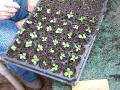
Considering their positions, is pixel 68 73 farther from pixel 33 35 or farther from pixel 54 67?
A: pixel 33 35

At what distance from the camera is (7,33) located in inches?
53.4

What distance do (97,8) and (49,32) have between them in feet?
0.86

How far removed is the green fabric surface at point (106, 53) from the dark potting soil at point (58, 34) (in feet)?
0.20

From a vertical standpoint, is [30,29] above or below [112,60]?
above

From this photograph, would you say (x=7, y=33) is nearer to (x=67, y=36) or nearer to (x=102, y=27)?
(x=67, y=36)

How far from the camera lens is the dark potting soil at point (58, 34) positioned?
1.16 meters

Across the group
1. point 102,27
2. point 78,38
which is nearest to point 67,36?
point 78,38

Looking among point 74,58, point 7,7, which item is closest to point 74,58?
point 74,58

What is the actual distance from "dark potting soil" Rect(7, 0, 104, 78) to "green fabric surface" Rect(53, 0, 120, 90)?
6 cm

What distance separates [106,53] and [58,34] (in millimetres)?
235

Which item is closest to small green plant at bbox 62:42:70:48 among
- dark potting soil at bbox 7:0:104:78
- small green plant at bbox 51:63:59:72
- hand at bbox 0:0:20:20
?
dark potting soil at bbox 7:0:104:78

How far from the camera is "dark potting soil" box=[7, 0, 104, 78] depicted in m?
1.16

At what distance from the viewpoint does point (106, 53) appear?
1206 millimetres

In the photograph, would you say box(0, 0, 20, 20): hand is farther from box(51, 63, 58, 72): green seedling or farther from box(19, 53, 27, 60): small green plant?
box(51, 63, 58, 72): green seedling
